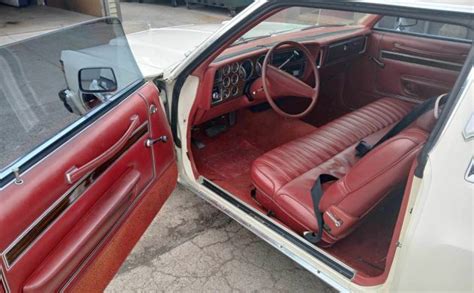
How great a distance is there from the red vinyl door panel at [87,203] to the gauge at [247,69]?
807 mm

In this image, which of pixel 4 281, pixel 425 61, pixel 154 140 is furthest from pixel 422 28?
pixel 4 281

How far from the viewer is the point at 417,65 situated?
319 cm

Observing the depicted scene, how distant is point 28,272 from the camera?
1.18 metres

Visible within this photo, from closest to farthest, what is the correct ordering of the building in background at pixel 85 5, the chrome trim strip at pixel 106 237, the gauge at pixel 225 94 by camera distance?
the chrome trim strip at pixel 106 237 → the gauge at pixel 225 94 → the building in background at pixel 85 5

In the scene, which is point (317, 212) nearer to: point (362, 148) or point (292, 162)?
point (292, 162)

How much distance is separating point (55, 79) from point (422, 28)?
2.88 meters

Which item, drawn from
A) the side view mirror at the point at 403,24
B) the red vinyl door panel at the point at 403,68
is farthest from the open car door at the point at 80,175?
the side view mirror at the point at 403,24

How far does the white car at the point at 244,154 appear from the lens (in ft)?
3.90

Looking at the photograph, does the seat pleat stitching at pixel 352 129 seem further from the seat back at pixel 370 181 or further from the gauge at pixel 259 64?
the seat back at pixel 370 181

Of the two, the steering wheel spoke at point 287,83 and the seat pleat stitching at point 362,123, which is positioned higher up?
the steering wheel spoke at point 287,83

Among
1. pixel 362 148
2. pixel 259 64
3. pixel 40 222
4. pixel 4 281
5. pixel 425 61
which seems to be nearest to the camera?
pixel 4 281

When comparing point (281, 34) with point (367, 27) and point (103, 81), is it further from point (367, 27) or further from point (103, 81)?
point (103, 81)

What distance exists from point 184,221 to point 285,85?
113cm

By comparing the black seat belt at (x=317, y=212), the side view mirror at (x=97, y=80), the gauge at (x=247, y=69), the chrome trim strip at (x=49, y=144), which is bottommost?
the black seat belt at (x=317, y=212)
